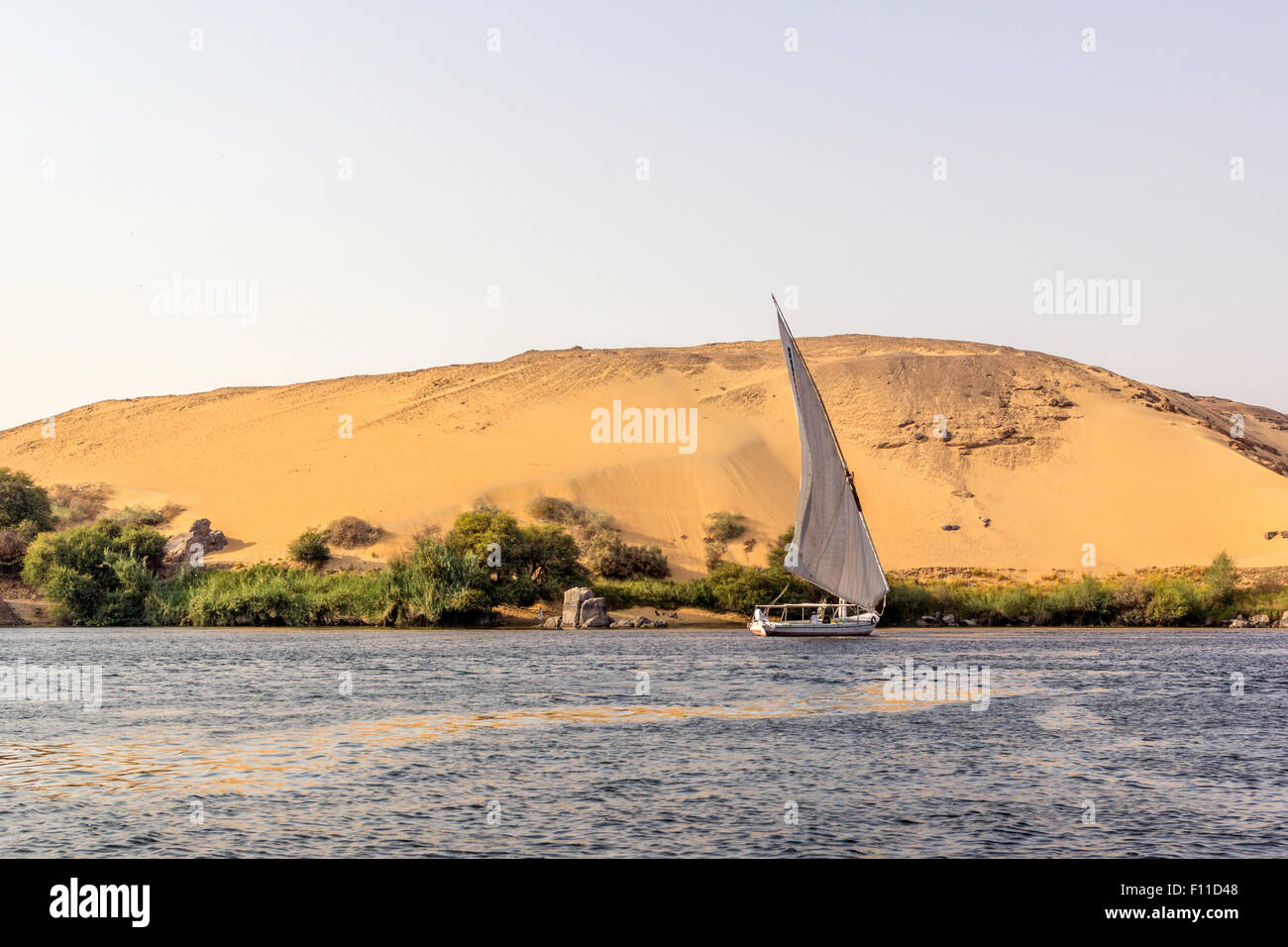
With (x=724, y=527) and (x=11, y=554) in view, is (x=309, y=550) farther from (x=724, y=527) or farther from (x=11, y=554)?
(x=724, y=527)

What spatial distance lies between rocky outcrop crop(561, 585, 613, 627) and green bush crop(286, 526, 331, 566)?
1487 centimetres

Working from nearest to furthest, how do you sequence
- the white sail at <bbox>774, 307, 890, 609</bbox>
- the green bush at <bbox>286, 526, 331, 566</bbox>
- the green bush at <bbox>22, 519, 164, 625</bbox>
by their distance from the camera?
the white sail at <bbox>774, 307, 890, 609</bbox>
the green bush at <bbox>22, 519, 164, 625</bbox>
the green bush at <bbox>286, 526, 331, 566</bbox>

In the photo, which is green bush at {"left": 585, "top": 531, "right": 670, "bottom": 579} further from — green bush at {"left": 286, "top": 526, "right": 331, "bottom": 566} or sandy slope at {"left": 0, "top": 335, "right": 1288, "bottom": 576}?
green bush at {"left": 286, "top": 526, "right": 331, "bottom": 566}

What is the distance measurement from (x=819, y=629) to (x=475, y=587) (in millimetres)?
13189

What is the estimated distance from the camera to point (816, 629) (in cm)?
4288

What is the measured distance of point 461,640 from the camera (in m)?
38.8

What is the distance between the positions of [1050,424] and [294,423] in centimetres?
5654

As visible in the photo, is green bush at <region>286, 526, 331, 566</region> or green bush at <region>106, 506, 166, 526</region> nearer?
green bush at <region>286, 526, 331, 566</region>

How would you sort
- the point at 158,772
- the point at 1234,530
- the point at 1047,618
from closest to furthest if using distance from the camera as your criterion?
the point at 158,772 → the point at 1047,618 → the point at 1234,530

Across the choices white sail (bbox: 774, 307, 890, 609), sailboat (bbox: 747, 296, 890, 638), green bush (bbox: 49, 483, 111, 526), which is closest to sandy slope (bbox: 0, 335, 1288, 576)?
green bush (bbox: 49, 483, 111, 526)

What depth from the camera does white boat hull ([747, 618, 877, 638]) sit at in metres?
42.7
